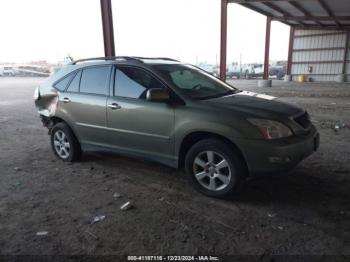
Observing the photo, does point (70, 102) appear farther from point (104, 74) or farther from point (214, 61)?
point (214, 61)

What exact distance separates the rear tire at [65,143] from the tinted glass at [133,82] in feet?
4.32

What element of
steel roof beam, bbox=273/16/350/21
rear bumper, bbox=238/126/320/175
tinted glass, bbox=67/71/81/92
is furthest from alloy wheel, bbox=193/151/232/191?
steel roof beam, bbox=273/16/350/21

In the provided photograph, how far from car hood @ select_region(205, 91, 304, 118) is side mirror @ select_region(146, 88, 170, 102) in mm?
535

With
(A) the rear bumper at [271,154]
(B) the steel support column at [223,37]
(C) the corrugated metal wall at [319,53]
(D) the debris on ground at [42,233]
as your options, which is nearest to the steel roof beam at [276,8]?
(B) the steel support column at [223,37]

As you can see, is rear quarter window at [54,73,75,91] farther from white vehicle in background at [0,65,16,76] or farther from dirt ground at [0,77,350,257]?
white vehicle in background at [0,65,16,76]

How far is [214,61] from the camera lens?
60.5 m

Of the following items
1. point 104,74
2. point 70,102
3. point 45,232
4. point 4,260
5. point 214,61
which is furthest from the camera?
point 214,61

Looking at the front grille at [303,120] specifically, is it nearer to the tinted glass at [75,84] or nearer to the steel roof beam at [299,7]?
the tinted glass at [75,84]

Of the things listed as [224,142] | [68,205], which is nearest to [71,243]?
[68,205]

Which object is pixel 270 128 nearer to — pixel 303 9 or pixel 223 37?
pixel 223 37

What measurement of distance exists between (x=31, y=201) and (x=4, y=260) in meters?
1.23

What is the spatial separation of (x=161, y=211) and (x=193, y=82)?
6.33ft

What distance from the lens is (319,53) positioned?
29.8m

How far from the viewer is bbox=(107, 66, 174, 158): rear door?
13.0ft
